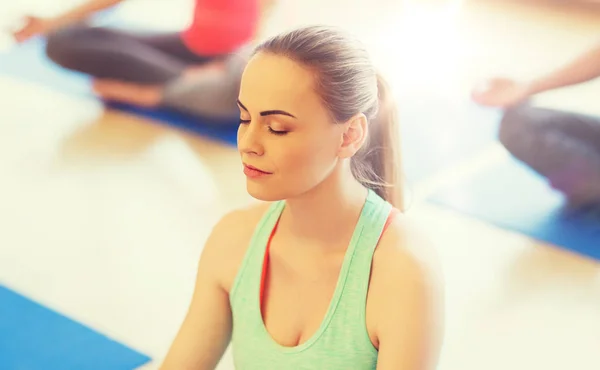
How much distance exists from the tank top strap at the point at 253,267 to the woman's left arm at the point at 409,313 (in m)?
0.19

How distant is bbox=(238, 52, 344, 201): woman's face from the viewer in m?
1.00

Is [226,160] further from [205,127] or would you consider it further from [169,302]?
[169,302]

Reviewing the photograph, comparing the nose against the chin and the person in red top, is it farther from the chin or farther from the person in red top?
the person in red top

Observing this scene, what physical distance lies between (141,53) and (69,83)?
0.49 metres

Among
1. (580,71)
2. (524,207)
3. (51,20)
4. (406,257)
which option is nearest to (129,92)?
(51,20)

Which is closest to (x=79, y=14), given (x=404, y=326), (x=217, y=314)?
(x=217, y=314)

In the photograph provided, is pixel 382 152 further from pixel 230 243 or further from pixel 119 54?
pixel 119 54

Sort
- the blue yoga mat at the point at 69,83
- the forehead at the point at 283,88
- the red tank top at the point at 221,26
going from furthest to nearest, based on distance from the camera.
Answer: the blue yoga mat at the point at 69,83 → the red tank top at the point at 221,26 → the forehead at the point at 283,88

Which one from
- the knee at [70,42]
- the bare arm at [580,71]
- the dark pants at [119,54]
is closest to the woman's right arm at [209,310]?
the bare arm at [580,71]

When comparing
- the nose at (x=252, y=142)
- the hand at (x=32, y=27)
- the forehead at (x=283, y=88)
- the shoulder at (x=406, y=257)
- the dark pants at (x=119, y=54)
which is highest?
the dark pants at (x=119, y=54)

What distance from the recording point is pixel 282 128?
101 cm

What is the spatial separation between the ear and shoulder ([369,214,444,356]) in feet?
0.43

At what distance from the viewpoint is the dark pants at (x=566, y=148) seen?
2381 mm

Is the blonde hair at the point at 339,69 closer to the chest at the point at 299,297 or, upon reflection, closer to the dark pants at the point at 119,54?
the chest at the point at 299,297
